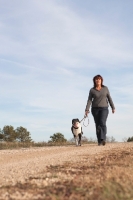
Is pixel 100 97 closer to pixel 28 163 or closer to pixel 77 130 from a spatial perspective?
pixel 77 130

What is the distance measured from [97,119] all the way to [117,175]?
8.90m

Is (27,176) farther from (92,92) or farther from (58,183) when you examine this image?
→ (92,92)

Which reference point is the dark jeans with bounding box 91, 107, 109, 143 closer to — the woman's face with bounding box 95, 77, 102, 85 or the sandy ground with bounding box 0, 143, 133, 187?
the woman's face with bounding box 95, 77, 102, 85

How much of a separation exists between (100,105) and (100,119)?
19.4 inches

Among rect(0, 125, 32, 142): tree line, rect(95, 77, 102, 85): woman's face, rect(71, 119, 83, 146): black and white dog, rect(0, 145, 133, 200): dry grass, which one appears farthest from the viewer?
rect(0, 125, 32, 142): tree line

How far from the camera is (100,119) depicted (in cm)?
1348

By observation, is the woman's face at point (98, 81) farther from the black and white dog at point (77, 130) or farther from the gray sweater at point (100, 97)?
the black and white dog at point (77, 130)

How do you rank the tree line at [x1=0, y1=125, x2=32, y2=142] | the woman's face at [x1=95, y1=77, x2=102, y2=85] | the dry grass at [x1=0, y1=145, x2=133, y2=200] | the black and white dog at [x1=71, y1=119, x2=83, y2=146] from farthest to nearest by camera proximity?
the tree line at [x1=0, y1=125, x2=32, y2=142]
the black and white dog at [x1=71, y1=119, x2=83, y2=146]
the woman's face at [x1=95, y1=77, x2=102, y2=85]
the dry grass at [x1=0, y1=145, x2=133, y2=200]

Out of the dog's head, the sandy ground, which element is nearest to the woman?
the dog's head

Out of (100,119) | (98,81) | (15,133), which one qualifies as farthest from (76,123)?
(15,133)

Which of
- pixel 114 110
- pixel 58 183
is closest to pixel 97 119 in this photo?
pixel 114 110

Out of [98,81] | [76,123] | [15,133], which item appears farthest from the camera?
[15,133]

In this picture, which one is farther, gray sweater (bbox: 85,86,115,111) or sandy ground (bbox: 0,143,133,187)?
gray sweater (bbox: 85,86,115,111)

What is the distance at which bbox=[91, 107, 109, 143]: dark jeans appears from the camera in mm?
13469
